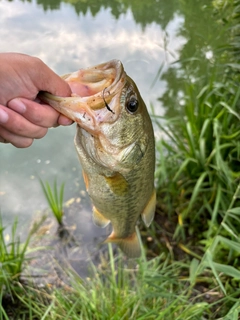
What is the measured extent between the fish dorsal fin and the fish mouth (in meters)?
0.29

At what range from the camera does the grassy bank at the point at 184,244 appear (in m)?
2.39

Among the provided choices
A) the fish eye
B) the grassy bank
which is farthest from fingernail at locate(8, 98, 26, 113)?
the grassy bank

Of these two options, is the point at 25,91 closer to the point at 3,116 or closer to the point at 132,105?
the point at 3,116

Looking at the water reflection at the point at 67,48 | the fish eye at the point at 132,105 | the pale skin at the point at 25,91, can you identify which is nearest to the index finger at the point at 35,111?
the pale skin at the point at 25,91

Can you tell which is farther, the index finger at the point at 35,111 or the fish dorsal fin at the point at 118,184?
the fish dorsal fin at the point at 118,184

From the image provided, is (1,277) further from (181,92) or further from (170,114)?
(181,92)

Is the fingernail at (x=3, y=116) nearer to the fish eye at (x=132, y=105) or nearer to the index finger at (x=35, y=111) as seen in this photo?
the index finger at (x=35, y=111)

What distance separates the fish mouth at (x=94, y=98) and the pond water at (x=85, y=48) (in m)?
1.90

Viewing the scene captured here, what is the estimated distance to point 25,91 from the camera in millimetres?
1302

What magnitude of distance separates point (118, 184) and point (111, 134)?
283 mm

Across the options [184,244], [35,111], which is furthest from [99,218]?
[184,244]

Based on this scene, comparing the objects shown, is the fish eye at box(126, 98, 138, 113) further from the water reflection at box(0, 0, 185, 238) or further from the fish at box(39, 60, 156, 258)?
the water reflection at box(0, 0, 185, 238)

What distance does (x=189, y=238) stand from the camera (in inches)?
126

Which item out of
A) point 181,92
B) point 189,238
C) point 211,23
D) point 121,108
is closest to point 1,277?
point 189,238
